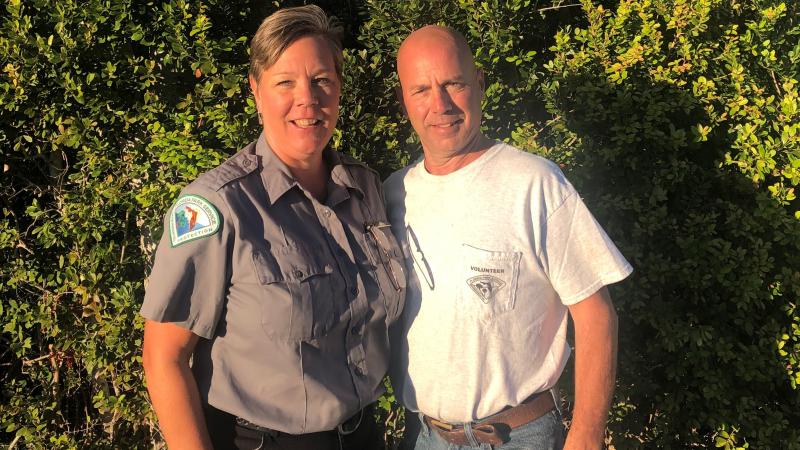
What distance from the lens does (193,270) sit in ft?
6.36

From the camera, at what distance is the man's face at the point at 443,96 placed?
90.3 inches

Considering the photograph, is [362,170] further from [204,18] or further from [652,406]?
[652,406]

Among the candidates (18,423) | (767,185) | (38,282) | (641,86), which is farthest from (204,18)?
(767,185)

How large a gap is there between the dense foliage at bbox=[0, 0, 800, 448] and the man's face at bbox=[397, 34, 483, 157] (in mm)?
826

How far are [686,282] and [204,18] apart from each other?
8.24ft

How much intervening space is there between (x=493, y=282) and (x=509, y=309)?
0.10 m

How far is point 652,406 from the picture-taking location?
342 cm

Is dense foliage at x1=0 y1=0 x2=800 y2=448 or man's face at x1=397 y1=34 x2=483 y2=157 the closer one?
man's face at x1=397 y1=34 x2=483 y2=157

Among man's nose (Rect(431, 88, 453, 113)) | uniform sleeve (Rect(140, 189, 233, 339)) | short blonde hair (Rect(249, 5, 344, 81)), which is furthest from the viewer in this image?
man's nose (Rect(431, 88, 453, 113))

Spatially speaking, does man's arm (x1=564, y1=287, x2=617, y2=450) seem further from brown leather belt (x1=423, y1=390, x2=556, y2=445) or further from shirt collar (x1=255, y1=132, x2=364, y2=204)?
shirt collar (x1=255, y1=132, x2=364, y2=204)

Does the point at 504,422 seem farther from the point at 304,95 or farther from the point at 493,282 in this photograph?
the point at 304,95

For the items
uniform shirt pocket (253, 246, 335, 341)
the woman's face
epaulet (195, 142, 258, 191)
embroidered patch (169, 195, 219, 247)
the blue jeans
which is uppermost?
the woman's face

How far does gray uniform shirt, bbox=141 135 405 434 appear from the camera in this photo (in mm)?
1942

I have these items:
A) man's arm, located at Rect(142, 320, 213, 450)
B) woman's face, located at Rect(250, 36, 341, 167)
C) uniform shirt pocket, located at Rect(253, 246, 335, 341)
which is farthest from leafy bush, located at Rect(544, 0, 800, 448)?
man's arm, located at Rect(142, 320, 213, 450)
